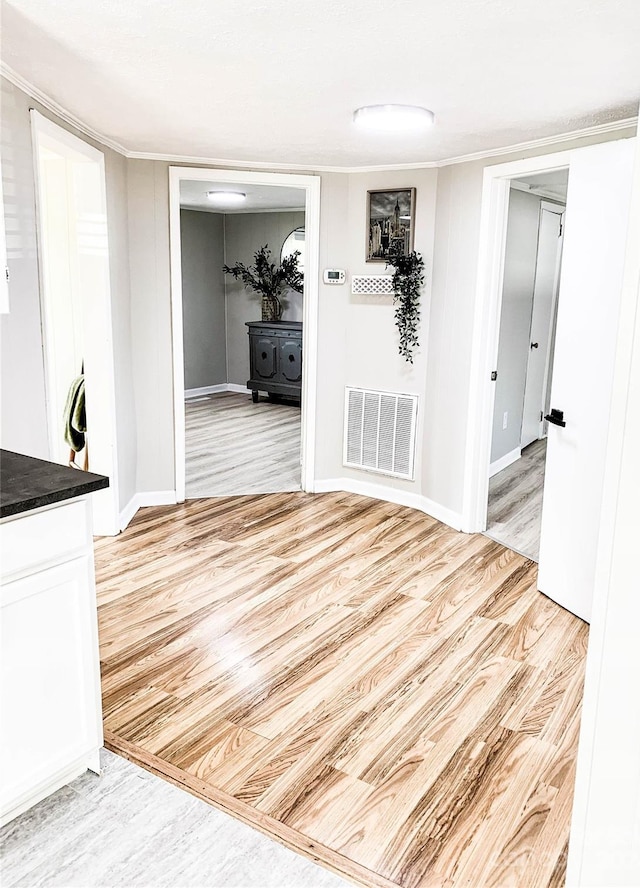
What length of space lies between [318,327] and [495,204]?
1387 mm

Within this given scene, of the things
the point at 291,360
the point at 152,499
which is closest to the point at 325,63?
the point at 152,499

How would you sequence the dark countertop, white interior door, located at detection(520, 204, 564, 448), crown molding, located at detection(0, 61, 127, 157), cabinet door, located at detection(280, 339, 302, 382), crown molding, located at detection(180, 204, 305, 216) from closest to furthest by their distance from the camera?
the dark countertop, crown molding, located at detection(0, 61, 127, 157), white interior door, located at detection(520, 204, 564, 448), cabinet door, located at detection(280, 339, 302, 382), crown molding, located at detection(180, 204, 305, 216)

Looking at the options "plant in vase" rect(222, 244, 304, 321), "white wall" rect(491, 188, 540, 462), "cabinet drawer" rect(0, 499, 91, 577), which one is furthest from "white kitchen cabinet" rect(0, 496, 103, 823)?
"plant in vase" rect(222, 244, 304, 321)

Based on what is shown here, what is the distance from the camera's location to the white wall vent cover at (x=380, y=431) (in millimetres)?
4586

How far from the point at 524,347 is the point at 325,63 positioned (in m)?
3.66

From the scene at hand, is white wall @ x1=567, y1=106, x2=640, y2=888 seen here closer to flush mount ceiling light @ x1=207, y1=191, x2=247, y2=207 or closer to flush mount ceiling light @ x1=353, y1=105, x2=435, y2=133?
flush mount ceiling light @ x1=353, y1=105, x2=435, y2=133

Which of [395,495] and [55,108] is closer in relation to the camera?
[55,108]

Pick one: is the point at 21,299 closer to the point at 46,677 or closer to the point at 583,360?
the point at 46,677

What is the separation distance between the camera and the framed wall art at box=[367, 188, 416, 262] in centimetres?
432

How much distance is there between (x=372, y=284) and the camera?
4.50 meters

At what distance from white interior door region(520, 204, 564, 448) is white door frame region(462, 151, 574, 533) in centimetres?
190

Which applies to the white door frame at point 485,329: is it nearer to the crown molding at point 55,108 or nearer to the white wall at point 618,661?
the crown molding at point 55,108

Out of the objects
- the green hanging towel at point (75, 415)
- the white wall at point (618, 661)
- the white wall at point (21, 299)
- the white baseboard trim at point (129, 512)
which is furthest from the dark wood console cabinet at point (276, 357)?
the white wall at point (618, 661)

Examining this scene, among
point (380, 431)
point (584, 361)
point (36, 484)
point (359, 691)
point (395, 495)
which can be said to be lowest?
point (359, 691)
